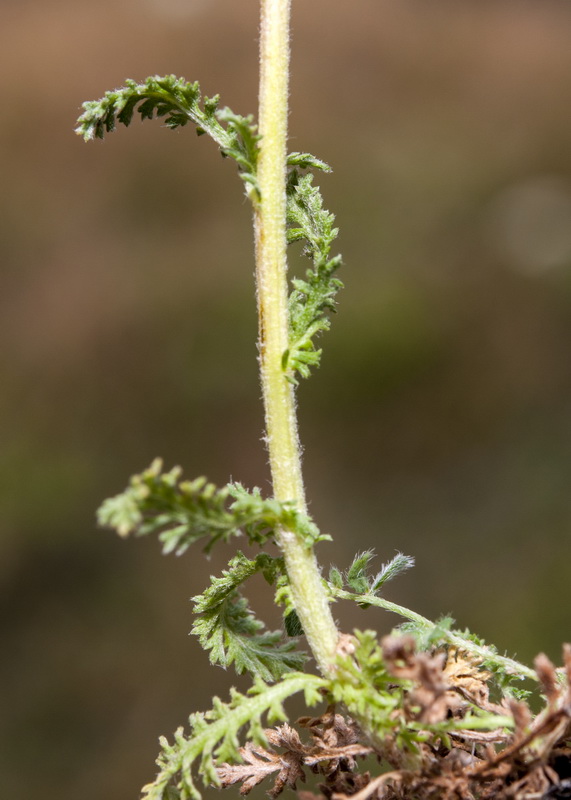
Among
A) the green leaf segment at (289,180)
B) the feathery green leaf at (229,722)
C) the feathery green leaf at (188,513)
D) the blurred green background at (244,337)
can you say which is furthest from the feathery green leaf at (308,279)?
the blurred green background at (244,337)

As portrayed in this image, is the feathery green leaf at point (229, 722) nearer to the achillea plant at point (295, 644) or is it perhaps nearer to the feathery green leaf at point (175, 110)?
the achillea plant at point (295, 644)

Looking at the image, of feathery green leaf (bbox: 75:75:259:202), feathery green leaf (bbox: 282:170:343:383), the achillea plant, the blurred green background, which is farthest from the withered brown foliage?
the blurred green background

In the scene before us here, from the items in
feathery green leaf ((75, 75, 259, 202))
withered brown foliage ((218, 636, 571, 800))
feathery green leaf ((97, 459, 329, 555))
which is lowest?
withered brown foliage ((218, 636, 571, 800))

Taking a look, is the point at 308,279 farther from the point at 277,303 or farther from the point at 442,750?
the point at 442,750

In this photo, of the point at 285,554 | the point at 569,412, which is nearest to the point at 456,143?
the point at 569,412

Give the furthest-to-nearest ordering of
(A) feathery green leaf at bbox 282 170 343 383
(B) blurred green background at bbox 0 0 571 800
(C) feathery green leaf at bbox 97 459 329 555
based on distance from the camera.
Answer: (B) blurred green background at bbox 0 0 571 800
(A) feathery green leaf at bbox 282 170 343 383
(C) feathery green leaf at bbox 97 459 329 555

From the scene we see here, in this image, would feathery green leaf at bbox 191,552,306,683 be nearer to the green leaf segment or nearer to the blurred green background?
the green leaf segment

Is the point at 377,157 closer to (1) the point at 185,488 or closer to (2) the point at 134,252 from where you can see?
(2) the point at 134,252
